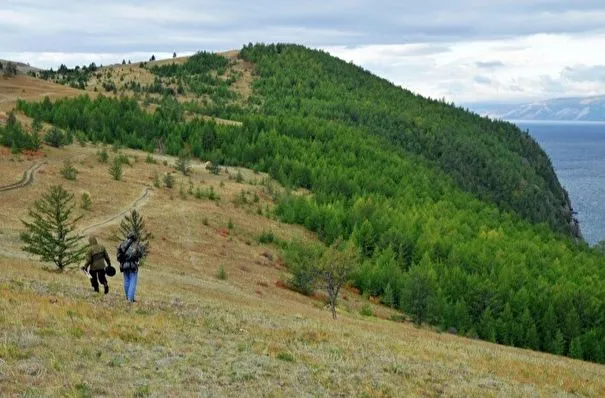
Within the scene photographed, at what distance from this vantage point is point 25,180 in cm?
6222

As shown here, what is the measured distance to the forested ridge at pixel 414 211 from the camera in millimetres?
63969

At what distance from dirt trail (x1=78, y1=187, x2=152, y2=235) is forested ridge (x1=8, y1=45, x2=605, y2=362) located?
57.9 ft

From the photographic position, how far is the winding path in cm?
5869

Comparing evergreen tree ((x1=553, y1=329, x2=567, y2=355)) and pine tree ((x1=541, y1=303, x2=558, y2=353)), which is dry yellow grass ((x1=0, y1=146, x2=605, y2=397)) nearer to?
evergreen tree ((x1=553, y1=329, x2=567, y2=355))

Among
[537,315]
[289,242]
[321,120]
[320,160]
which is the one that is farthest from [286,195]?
[321,120]

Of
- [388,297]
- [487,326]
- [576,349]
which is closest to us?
[576,349]

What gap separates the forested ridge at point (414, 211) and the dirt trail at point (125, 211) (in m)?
17.7

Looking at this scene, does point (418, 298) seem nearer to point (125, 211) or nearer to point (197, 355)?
point (125, 211)

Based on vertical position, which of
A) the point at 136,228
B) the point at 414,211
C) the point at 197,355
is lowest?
the point at 414,211

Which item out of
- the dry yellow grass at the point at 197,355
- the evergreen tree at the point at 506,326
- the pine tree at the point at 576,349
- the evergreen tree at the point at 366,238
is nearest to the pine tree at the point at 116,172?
the evergreen tree at the point at 366,238

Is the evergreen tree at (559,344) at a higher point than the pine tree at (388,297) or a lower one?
lower

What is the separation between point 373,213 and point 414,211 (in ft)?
28.7

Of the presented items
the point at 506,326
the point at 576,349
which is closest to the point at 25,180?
the point at 506,326

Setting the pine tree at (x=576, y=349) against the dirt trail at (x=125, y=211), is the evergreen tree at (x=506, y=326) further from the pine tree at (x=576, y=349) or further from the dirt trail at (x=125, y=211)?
the dirt trail at (x=125, y=211)
